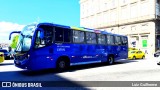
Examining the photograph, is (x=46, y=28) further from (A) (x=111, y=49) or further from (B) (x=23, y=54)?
(A) (x=111, y=49)

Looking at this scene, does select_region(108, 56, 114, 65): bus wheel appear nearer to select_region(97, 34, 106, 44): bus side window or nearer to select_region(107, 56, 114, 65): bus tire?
select_region(107, 56, 114, 65): bus tire

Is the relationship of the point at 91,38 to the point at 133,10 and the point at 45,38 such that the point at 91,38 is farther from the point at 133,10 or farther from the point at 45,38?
the point at 133,10

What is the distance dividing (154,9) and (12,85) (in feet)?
175

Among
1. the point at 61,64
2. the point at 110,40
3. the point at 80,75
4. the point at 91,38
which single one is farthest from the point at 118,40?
the point at 80,75

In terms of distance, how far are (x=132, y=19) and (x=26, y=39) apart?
53.8 m

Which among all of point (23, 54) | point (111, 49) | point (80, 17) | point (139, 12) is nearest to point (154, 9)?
point (139, 12)

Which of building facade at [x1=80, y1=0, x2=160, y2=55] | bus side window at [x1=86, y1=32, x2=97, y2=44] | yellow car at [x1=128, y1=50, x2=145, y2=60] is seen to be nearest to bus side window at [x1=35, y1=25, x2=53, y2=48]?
bus side window at [x1=86, y1=32, x2=97, y2=44]

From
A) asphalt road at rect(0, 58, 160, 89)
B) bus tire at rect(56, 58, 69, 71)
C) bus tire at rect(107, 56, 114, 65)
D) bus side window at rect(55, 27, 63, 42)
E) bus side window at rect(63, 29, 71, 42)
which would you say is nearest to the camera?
asphalt road at rect(0, 58, 160, 89)

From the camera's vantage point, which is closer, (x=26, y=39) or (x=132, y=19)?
(x=26, y=39)

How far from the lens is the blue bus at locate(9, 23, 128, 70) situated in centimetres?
1234

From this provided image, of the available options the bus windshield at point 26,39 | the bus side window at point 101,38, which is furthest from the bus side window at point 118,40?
the bus windshield at point 26,39

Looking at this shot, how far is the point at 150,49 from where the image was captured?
5741 cm

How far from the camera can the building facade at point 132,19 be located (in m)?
57.4

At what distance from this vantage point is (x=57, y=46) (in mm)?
13680
